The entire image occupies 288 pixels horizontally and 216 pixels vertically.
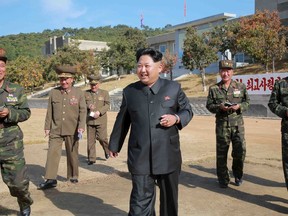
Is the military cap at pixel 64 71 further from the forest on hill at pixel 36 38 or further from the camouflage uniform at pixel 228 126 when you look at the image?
the forest on hill at pixel 36 38

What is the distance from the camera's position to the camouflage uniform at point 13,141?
3.97 metres

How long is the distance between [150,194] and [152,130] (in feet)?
1.97

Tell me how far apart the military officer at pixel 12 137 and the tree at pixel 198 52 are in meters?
29.3

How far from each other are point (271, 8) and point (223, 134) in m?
35.2

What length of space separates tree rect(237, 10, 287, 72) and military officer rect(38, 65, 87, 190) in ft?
81.1

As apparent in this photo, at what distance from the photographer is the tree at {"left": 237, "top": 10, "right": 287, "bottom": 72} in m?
28.4

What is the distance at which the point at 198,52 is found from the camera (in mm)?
33219

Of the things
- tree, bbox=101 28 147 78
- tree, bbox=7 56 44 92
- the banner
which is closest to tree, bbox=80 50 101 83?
tree, bbox=101 28 147 78

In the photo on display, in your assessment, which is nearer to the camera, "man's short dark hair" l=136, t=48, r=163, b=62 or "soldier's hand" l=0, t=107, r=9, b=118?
"man's short dark hair" l=136, t=48, r=163, b=62

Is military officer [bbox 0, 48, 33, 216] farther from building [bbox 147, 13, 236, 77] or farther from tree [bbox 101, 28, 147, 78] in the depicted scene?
tree [bbox 101, 28, 147, 78]

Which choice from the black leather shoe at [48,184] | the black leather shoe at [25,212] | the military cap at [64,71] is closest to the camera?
the black leather shoe at [25,212]

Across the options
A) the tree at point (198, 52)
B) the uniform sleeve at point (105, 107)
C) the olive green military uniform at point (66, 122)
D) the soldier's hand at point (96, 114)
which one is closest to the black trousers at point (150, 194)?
the olive green military uniform at point (66, 122)

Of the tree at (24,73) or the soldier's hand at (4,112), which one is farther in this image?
the tree at (24,73)

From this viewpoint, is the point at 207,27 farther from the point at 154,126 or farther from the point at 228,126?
the point at 154,126
